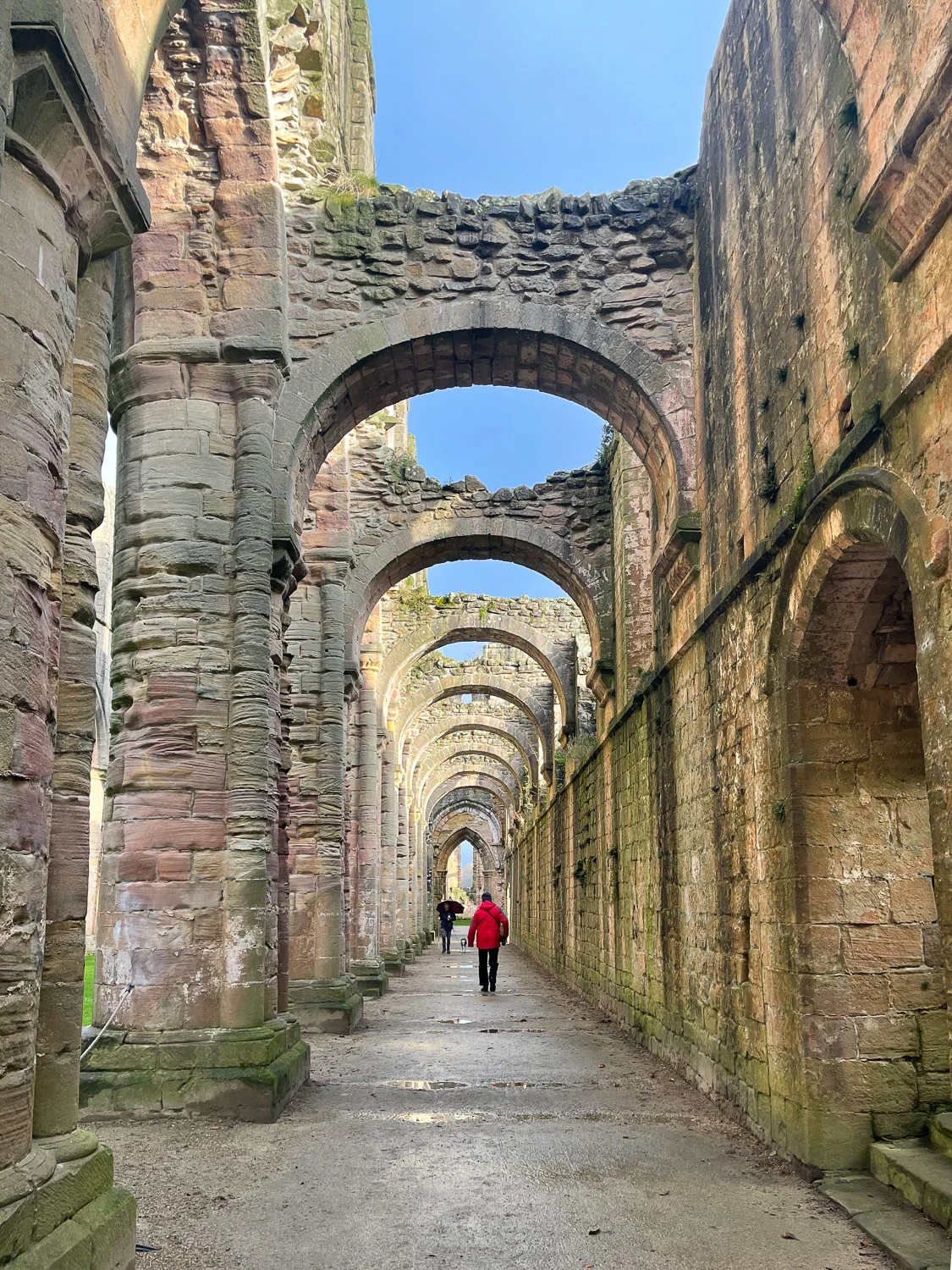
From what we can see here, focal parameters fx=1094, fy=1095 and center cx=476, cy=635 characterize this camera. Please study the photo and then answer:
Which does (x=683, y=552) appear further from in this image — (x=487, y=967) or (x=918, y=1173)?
(x=487, y=967)

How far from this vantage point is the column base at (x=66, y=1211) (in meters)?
2.96

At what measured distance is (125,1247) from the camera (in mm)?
3586

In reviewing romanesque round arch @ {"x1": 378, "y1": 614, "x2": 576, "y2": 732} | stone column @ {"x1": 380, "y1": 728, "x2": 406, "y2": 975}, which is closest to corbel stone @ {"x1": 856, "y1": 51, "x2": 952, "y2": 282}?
romanesque round arch @ {"x1": 378, "y1": 614, "x2": 576, "y2": 732}

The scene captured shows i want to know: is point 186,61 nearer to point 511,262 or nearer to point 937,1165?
point 511,262

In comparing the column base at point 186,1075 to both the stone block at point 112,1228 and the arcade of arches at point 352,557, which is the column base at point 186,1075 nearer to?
the arcade of arches at point 352,557

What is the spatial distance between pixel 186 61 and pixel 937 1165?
Answer: 8754mm

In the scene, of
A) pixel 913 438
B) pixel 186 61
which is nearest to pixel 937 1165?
pixel 913 438

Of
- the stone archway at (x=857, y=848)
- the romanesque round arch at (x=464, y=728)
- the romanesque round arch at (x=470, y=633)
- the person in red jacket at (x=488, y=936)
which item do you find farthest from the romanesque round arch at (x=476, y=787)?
the stone archway at (x=857, y=848)

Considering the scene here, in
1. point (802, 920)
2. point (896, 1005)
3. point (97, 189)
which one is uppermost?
point (97, 189)

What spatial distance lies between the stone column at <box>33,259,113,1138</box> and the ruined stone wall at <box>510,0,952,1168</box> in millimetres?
3136

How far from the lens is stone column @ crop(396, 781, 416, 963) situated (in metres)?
25.3

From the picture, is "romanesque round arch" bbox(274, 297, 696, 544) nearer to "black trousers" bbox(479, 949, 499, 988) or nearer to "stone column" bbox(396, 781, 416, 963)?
"black trousers" bbox(479, 949, 499, 988)

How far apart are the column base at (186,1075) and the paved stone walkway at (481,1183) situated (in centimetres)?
20

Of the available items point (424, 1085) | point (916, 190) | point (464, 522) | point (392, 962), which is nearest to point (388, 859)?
point (392, 962)
